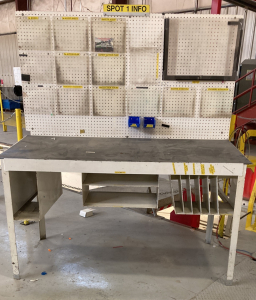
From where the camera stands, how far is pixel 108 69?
2.43 m

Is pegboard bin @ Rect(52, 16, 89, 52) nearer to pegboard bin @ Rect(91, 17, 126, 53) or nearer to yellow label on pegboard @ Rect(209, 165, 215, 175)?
pegboard bin @ Rect(91, 17, 126, 53)

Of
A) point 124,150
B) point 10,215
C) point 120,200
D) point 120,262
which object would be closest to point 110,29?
point 124,150

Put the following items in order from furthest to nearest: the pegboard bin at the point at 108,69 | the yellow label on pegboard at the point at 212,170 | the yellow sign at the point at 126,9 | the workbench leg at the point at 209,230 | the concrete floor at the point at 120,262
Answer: the workbench leg at the point at 209,230 → the pegboard bin at the point at 108,69 → the yellow sign at the point at 126,9 → the concrete floor at the point at 120,262 → the yellow label on pegboard at the point at 212,170

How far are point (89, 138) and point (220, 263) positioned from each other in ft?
5.35

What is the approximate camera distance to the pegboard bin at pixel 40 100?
2494 millimetres

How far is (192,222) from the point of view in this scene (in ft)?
9.27

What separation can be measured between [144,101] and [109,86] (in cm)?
36

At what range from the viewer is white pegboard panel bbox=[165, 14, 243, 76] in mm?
2311

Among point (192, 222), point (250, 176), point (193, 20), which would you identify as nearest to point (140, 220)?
point (192, 222)

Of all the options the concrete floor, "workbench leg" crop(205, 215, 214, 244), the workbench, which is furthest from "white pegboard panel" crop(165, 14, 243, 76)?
the concrete floor

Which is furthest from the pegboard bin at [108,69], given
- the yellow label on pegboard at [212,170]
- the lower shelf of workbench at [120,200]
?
the yellow label on pegboard at [212,170]

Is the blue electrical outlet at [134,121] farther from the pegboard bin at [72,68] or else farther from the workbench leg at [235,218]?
the workbench leg at [235,218]

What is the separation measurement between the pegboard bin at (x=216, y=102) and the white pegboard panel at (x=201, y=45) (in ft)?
0.51

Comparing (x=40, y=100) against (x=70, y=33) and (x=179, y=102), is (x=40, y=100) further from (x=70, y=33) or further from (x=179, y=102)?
(x=179, y=102)
